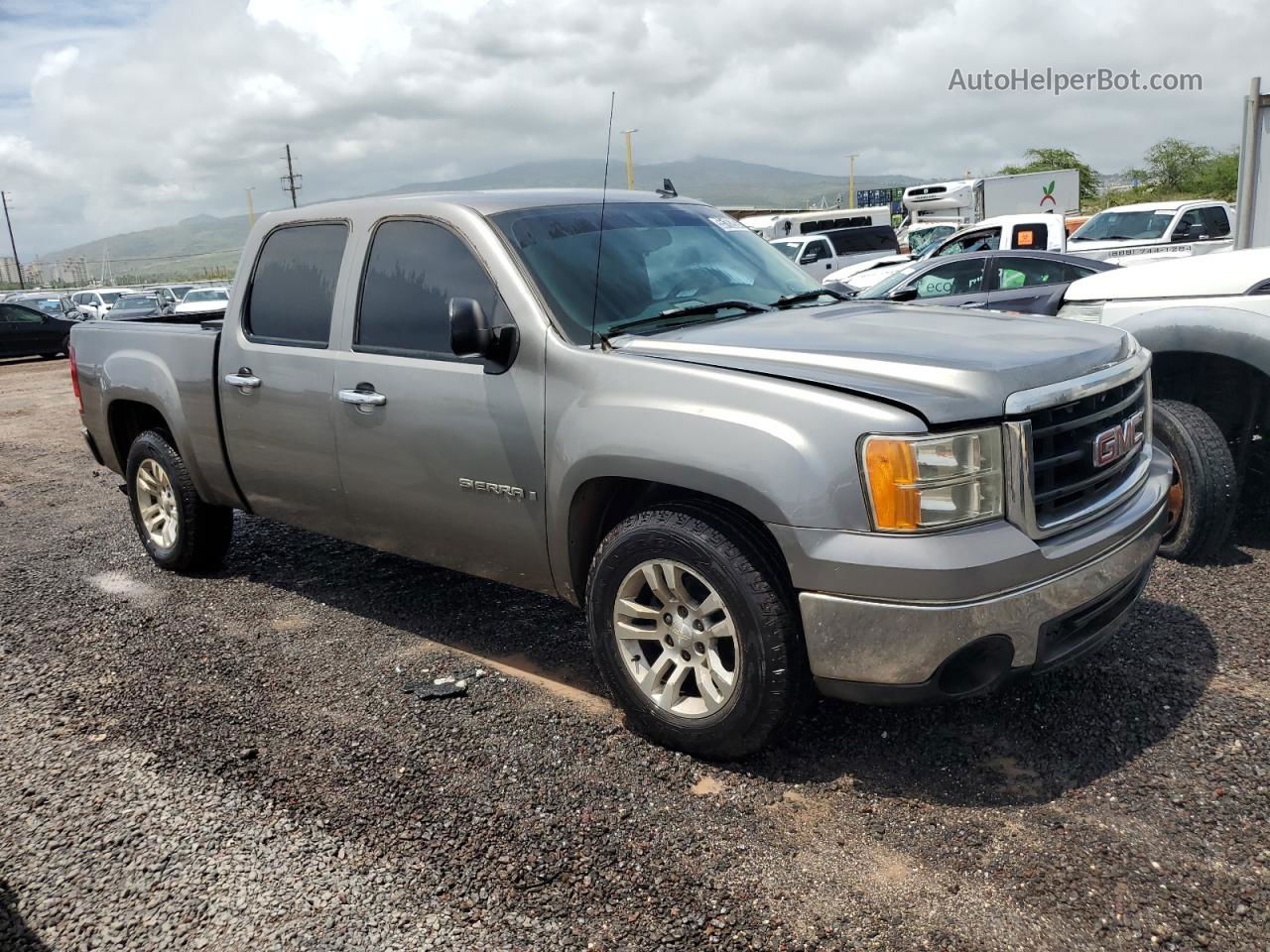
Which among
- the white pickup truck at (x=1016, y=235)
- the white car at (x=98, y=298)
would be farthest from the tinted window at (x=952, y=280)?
the white car at (x=98, y=298)

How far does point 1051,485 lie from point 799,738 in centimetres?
121

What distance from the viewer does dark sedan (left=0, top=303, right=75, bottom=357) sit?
24500 mm

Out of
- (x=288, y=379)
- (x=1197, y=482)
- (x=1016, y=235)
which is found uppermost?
(x=288, y=379)

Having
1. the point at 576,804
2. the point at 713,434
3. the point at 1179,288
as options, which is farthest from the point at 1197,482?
the point at 576,804

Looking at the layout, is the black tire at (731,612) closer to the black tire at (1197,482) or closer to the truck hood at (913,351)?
the truck hood at (913,351)

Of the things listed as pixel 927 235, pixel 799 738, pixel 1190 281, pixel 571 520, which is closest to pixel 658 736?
pixel 799 738

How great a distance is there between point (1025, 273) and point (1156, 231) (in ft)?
29.8

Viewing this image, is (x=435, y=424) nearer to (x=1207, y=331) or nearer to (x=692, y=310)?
(x=692, y=310)

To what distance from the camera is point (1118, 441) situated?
3.39m

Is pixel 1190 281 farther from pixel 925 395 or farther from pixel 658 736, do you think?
pixel 658 736

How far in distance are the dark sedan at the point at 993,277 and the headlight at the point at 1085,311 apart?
364 cm

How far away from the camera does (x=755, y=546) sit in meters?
3.14

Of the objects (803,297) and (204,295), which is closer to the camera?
(803,297)

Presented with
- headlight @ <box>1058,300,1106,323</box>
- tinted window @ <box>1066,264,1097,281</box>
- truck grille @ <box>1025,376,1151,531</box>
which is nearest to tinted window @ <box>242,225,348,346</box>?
truck grille @ <box>1025,376,1151,531</box>
